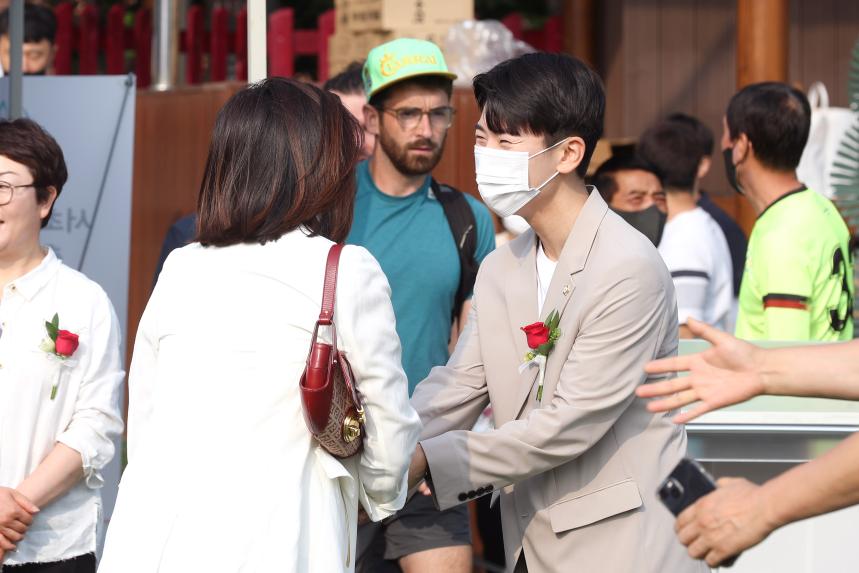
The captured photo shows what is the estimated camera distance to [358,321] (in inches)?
109

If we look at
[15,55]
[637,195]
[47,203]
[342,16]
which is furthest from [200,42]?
[47,203]

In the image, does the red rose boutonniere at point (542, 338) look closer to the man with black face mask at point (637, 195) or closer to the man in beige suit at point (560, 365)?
the man in beige suit at point (560, 365)

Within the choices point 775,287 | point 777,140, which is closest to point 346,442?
point 775,287

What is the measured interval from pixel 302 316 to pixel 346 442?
0.27 m

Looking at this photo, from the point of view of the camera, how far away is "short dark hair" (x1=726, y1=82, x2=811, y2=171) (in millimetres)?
4891

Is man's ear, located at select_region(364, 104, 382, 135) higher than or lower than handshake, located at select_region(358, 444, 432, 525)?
higher

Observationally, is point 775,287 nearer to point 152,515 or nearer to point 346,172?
point 346,172

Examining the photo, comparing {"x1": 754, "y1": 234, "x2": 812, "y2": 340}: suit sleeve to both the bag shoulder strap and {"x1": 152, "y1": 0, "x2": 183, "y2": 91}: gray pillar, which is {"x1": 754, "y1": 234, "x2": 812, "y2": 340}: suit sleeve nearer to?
the bag shoulder strap

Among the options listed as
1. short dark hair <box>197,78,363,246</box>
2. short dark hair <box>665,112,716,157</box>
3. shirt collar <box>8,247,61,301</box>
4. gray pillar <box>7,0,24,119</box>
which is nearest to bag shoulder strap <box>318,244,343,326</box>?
short dark hair <box>197,78,363,246</box>

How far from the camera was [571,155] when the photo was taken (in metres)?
3.50

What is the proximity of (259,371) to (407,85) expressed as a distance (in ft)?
7.36

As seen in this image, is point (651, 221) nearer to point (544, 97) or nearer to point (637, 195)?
point (637, 195)

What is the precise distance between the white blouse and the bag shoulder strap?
1429 millimetres

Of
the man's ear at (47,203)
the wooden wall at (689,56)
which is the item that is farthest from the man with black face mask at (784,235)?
the wooden wall at (689,56)
